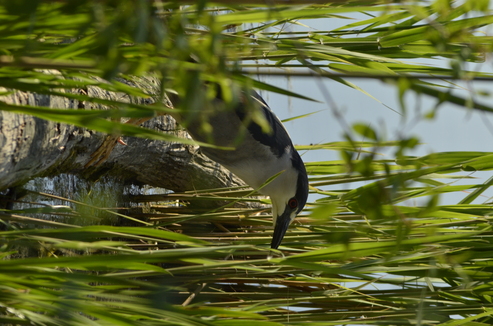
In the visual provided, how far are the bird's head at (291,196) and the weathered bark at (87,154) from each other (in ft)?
1.09

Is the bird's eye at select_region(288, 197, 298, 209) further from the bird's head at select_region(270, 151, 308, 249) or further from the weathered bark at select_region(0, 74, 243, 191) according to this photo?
the weathered bark at select_region(0, 74, 243, 191)

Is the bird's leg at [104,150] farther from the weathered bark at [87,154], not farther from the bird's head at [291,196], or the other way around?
the bird's head at [291,196]

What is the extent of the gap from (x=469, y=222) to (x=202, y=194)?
3.03 ft

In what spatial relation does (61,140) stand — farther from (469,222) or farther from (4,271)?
(469,222)

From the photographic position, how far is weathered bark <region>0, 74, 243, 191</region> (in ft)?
2.52

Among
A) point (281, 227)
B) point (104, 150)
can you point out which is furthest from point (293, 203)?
point (104, 150)

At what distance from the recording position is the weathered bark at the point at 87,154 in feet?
2.52

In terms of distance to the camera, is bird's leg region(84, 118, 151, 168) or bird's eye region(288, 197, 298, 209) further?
bird's eye region(288, 197, 298, 209)

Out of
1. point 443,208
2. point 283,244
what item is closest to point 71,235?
point 283,244

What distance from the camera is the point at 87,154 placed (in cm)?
127

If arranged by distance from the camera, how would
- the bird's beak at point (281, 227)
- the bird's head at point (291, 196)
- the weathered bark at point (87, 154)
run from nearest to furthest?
the weathered bark at point (87, 154), the bird's beak at point (281, 227), the bird's head at point (291, 196)

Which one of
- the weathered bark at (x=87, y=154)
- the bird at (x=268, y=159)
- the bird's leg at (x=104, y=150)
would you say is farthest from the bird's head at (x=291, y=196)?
the bird's leg at (x=104, y=150)

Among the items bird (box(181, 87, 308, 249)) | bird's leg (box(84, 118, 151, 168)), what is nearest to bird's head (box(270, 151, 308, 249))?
bird (box(181, 87, 308, 249))

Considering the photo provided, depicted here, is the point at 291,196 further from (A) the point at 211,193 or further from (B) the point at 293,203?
(A) the point at 211,193
